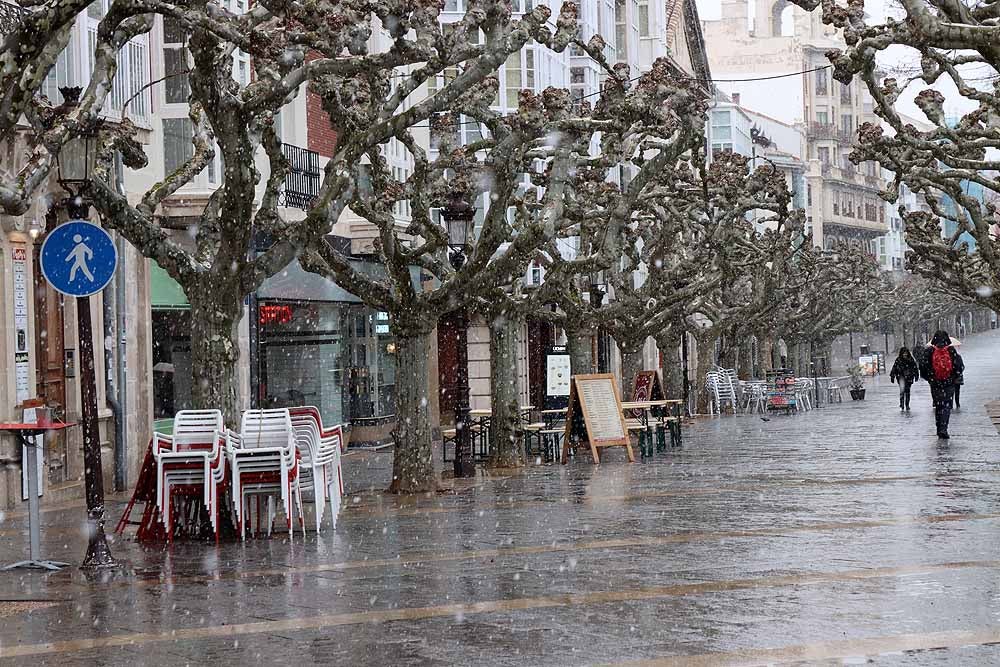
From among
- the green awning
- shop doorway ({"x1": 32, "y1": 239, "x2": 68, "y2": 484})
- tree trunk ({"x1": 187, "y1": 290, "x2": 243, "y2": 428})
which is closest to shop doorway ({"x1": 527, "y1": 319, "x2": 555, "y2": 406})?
the green awning

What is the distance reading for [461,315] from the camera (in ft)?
75.0

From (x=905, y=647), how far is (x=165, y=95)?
18296mm

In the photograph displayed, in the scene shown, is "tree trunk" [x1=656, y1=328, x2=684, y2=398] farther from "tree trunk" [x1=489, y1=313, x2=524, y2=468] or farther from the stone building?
the stone building

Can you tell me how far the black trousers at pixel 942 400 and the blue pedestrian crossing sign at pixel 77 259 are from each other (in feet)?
60.5

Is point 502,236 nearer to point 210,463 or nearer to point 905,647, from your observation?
point 210,463

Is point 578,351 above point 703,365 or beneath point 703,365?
above

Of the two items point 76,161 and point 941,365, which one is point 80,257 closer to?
point 76,161

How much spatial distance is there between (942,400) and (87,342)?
62.5 ft

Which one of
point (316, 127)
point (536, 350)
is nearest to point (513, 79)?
point (536, 350)

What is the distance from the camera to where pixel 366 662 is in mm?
8492

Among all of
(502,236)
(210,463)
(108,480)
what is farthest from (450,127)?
(210,463)

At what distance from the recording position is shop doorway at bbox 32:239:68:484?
20.0m

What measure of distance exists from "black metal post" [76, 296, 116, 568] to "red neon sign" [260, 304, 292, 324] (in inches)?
578

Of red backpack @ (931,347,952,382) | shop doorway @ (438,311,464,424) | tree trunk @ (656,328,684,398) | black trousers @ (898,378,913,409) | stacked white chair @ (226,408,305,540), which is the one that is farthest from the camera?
black trousers @ (898,378,913,409)
